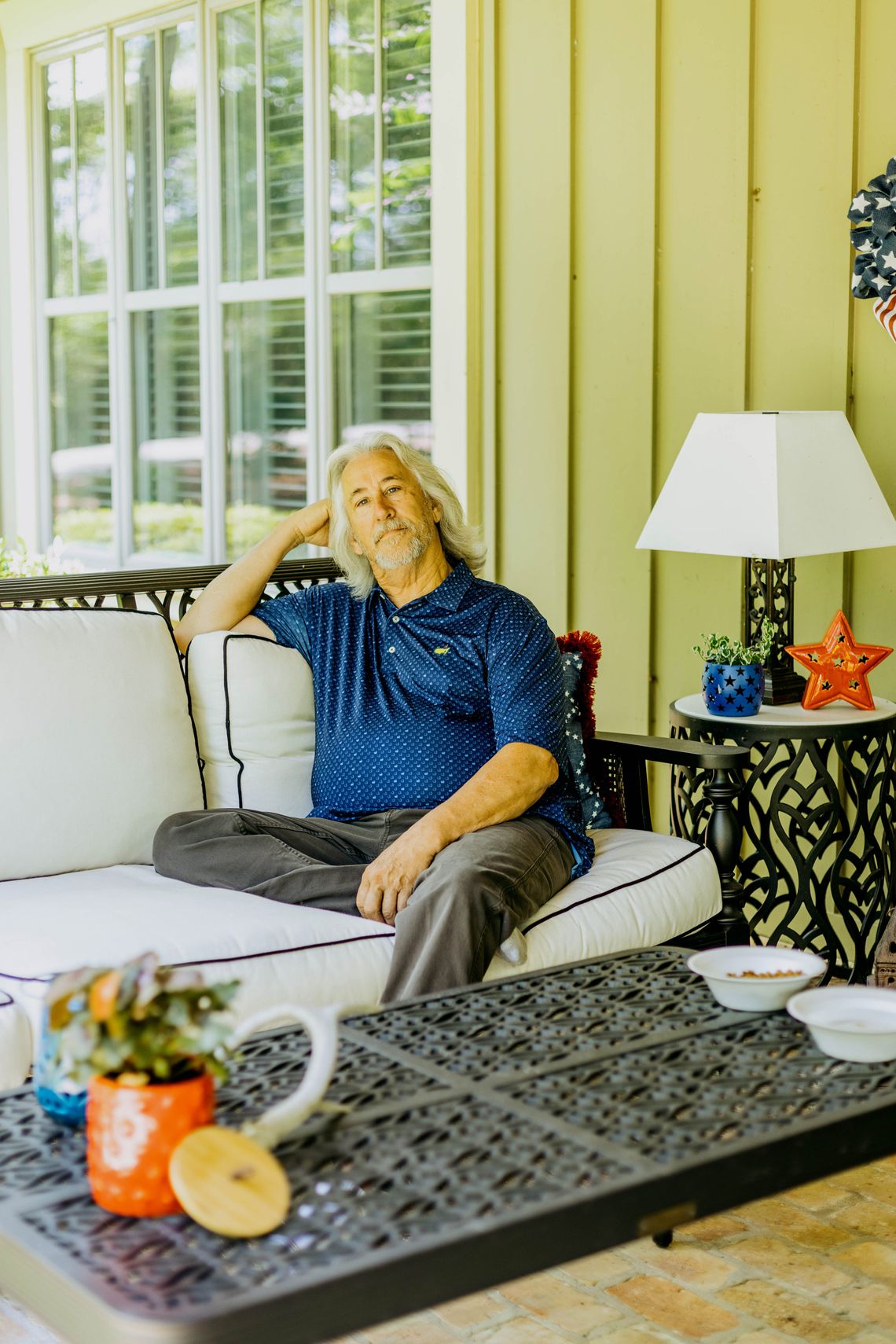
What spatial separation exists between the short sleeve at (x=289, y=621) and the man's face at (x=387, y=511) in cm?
17

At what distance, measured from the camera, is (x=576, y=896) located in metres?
2.59

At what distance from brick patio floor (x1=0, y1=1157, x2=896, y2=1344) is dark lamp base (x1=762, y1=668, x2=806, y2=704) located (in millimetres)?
1131

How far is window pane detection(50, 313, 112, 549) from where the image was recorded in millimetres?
5660

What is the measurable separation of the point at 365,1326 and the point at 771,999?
72cm

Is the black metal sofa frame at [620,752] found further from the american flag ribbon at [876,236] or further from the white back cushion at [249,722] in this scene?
the american flag ribbon at [876,236]

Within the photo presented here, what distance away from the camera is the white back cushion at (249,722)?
2881 millimetres

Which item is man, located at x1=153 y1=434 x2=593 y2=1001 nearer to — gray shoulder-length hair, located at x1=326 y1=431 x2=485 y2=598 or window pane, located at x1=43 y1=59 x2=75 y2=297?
gray shoulder-length hair, located at x1=326 y1=431 x2=485 y2=598

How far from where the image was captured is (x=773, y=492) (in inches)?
118

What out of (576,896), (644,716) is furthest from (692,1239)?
(644,716)

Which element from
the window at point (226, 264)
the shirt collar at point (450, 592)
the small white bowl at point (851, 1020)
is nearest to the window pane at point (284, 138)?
the window at point (226, 264)

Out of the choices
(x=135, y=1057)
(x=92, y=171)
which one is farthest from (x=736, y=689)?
(x=92, y=171)

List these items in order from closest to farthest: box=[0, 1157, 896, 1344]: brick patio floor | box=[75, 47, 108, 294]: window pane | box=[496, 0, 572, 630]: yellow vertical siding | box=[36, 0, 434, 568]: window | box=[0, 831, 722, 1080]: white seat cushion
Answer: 1. box=[0, 1157, 896, 1344]: brick patio floor
2. box=[0, 831, 722, 1080]: white seat cushion
3. box=[496, 0, 572, 630]: yellow vertical siding
4. box=[36, 0, 434, 568]: window
5. box=[75, 47, 108, 294]: window pane

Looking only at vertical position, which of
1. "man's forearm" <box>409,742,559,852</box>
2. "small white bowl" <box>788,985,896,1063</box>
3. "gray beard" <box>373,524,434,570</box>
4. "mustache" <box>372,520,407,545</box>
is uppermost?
"mustache" <box>372,520,407,545</box>

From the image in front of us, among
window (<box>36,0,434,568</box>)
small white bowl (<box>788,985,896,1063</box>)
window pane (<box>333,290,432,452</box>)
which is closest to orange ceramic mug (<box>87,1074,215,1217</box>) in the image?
small white bowl (<box>788,985,896,1063</box>)
